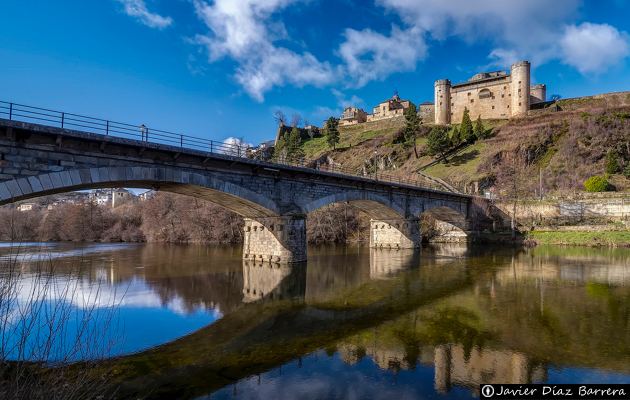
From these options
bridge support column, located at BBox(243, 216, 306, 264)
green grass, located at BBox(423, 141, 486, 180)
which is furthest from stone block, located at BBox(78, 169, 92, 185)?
green grass, located at BBox(423, 141, 486, 180)

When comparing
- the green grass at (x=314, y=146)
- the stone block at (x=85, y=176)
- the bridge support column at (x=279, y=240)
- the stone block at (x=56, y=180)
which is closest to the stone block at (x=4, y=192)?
the stone block at (x=56, y=180)

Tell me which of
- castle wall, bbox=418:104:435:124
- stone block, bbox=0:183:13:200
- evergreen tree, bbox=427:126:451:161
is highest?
castle wall, bbox=418:104:435:124

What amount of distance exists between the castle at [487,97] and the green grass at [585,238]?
154 ft

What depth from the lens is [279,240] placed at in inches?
1117

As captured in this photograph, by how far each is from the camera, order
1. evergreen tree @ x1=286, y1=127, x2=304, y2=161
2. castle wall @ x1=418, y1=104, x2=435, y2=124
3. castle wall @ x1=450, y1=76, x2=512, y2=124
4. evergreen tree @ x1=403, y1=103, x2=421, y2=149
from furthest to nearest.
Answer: castle wall @ x1=418, y1=104, x2=435, y2=124
evergreen tree @ x1=286, y1=127, x2=304, y2=161
castle wall @ x1=450, y1=76, x2=512, y2=124
evergreen tree @ x1=403, y1=103, x2=421, y2=149

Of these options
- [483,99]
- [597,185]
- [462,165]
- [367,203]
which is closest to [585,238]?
[597,185]

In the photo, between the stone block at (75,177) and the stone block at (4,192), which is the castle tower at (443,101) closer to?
the stone block at (75,177)

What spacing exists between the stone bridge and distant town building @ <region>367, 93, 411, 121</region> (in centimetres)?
7503

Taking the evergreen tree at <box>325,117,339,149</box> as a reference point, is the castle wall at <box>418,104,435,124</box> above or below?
above

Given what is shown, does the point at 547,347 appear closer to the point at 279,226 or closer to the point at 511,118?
the point at 279,226

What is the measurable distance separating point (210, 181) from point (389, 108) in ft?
327

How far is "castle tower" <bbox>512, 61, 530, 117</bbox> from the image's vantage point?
266 feet

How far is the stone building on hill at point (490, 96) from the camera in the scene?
268ft

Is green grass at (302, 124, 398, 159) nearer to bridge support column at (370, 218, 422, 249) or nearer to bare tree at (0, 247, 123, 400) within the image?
bridge support column at (370, 218, 422, 249)
